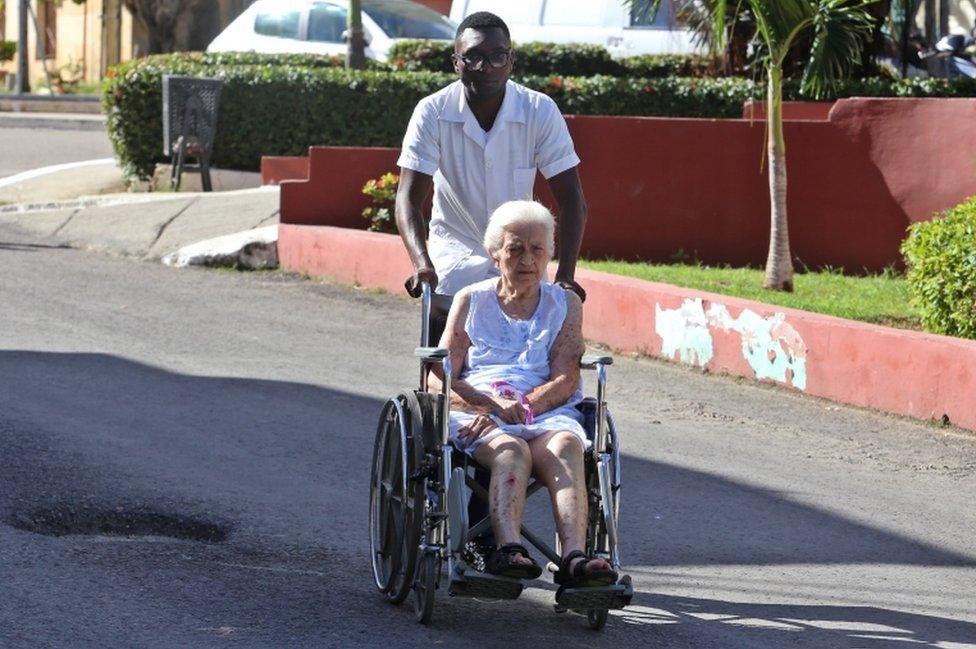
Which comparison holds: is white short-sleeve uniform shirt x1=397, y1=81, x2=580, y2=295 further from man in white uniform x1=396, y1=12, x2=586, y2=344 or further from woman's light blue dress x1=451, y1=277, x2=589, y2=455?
woman's light blue dress x1=451, y1=277, x2=589, y2=455

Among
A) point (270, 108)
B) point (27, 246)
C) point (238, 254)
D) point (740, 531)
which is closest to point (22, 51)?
point (270, 108)

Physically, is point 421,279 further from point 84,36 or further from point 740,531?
point 84,36

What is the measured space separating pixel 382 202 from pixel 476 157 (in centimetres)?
906

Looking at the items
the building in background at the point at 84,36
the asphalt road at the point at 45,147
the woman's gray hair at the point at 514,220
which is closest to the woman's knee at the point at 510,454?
A: the woman's gray hair at the point at 514,220

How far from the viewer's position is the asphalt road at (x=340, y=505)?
5570mm

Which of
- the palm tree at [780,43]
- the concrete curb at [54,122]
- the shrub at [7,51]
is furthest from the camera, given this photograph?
the shrub at [7,51]

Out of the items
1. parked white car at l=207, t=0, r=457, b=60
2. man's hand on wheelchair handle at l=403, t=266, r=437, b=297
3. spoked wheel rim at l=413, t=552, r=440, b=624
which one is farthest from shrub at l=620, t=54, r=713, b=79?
spoked wheel rim at l=413, t=552, r=440, b=624

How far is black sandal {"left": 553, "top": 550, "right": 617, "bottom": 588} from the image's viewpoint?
5105mm

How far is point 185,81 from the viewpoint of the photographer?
1798 centimetres

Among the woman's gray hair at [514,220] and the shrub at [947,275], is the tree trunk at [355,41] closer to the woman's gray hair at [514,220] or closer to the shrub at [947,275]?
the shrub at [947,275]

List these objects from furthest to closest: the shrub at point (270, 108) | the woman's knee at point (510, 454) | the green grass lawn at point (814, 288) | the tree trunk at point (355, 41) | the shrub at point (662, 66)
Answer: the shrub at point (662, 66)
the tree trunk at point (355, 41)
the shrub at point (270, 108)
the green grass lawn at point (814, 288)
the woman's knee at point (510, 454)

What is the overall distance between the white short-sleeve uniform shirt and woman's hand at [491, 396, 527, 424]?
0.68m

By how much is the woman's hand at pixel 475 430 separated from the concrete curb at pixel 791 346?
4296 millimetres

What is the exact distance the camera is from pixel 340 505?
23.6ft
